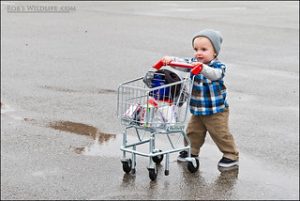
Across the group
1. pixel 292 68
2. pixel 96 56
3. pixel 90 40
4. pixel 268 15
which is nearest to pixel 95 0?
pixel 268 15

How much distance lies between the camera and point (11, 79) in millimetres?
10195

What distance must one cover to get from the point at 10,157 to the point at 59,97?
2.58m

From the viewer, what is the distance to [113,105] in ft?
28.8

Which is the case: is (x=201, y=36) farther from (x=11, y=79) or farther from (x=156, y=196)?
(x=11, y=79)

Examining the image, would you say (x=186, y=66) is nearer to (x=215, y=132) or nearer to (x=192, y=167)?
(x=215, y=132)

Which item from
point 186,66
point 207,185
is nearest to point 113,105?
point 207,185

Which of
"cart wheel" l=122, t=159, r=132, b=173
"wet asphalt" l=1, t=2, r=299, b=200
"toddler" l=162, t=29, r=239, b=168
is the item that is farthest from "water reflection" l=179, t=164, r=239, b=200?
"cart wheel" l=122, t=159, r=132, b=173

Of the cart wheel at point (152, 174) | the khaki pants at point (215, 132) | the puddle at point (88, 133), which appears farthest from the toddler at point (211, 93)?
the puddle at point (88, 133)

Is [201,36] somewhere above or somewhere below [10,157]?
above

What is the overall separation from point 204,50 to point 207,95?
39 cm

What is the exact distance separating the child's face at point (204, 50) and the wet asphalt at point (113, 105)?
104 centimetres

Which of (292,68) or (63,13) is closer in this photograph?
(292,68)

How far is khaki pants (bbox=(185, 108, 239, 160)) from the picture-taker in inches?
248

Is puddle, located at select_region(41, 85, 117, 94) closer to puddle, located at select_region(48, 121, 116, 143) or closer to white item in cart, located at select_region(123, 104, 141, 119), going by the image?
puddle, located at select_region(48, 121, 116, 143)
